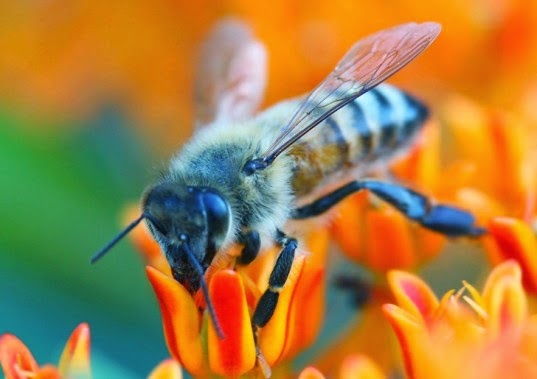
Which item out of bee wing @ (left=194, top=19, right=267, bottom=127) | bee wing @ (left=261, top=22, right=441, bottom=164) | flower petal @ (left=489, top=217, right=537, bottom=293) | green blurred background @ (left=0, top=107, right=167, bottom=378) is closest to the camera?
flower petal @ (left=489, top=217, right=537, bottom=293)

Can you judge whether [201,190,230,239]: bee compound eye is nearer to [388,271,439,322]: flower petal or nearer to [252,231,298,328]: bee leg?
[252,231,298,328]: bee leg

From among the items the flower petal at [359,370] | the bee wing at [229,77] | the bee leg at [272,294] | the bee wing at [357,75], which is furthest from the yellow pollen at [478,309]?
the bee wing at [229,77]

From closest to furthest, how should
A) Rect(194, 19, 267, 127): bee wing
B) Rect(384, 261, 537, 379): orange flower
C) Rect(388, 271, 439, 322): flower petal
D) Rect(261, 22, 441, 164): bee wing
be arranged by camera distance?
Rect(384, 261, 537, 379): orange flower < Rect(388, 271, 439, 322): flower petal < Rect(261, 22, 441, 164): bee wing < Rect(194, 19, 267, 127): bee wing

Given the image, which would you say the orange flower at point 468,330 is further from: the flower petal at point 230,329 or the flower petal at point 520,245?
the flower petal at point 230,329

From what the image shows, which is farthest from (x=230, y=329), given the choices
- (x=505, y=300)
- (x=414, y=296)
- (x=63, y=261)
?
(x=63, y=261)

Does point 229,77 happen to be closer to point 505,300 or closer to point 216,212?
point 216,212

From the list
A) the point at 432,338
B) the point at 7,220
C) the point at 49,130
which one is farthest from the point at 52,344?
the point at 432,338

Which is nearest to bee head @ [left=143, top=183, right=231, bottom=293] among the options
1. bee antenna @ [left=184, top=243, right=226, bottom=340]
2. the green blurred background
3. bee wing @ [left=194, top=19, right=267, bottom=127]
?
bee antenna @ [left=184, top=243, right=226, bottom=340]
